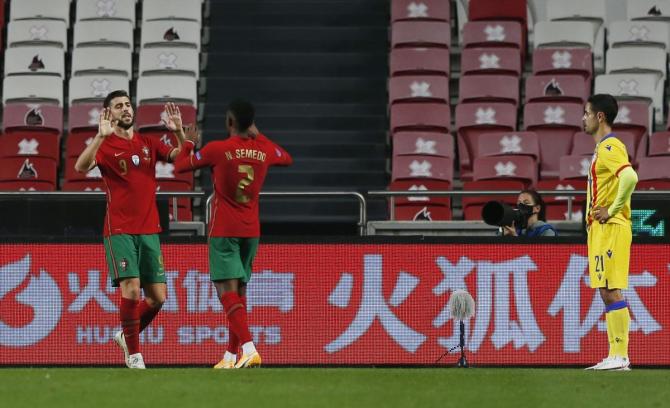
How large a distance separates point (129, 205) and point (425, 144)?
7.95 m

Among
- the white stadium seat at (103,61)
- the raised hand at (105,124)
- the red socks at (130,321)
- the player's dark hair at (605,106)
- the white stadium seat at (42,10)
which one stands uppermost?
the white stadium seat at (42,10)

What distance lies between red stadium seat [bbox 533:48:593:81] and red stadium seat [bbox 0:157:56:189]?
617 cm

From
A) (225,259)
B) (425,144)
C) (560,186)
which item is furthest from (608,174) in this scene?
(425,144)

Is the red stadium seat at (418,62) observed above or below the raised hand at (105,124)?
above

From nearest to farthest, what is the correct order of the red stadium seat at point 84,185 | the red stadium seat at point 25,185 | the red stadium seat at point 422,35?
the red stadium seat at point 84,185
the red stadium seat at point 25,185
the red stadium seat at point 422,35

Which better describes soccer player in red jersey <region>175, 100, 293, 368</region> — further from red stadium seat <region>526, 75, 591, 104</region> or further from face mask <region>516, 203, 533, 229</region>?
red stadium seat <region>526, 75, 591, 104</region>

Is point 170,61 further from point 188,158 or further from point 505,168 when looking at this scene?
point 188,158

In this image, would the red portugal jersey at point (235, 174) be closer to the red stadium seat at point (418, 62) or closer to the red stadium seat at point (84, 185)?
the red stadium seat at point (84, 185)

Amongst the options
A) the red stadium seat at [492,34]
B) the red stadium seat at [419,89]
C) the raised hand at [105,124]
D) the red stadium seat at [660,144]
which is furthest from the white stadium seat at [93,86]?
the raised hand at [105,124]

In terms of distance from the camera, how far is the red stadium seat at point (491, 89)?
61.6 ft

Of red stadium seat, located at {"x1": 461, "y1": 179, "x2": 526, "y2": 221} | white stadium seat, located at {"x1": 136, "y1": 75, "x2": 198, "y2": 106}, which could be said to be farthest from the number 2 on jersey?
white stadium seat, located at {"x1": 136, "y1": 75, "x2": 198, "y2": 106}

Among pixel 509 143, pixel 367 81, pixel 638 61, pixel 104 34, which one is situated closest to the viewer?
pixel 509 143

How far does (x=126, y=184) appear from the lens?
34.1 ft

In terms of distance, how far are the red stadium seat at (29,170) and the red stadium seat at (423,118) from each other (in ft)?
13.7
